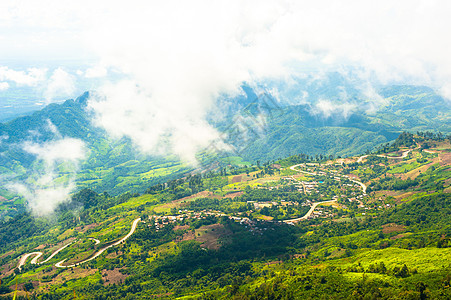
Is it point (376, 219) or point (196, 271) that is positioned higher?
point (196, 271)

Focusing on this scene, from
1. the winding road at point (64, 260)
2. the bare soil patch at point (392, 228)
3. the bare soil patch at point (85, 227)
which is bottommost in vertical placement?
the bare soil patch at point (392, 228)

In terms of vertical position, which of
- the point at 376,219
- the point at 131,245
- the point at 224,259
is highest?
the point at 131,245

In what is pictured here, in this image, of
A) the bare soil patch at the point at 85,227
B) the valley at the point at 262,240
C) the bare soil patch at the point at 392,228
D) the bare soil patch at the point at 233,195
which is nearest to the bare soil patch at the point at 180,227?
the valley at the point at 262,240

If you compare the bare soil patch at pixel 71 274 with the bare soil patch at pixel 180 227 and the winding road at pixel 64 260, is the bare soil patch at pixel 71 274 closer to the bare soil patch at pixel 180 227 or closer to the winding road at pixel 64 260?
the winding road at pixel 64 260

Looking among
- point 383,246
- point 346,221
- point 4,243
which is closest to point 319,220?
point 346,221

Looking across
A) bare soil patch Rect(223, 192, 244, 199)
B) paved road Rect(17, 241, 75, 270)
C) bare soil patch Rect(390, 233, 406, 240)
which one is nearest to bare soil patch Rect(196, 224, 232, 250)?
bare soil patch Rect(223, 192, 244, 199)

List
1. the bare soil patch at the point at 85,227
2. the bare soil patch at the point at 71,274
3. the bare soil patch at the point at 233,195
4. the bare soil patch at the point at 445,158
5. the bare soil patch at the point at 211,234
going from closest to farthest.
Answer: the bare soil patch at the point at 71,274 → the bare soil patch at the point at 211,234 → the bare soil patch at the point at 85,227 → the bare soil patch at the point at 445,158 → the bare soil patch at the point at 233,195

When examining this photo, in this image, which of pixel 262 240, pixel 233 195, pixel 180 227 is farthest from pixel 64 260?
pixel 233 195

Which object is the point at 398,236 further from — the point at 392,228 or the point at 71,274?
the point at 71,274

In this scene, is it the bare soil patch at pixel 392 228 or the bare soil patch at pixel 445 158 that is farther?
the bare soil patch at pixel 445 158

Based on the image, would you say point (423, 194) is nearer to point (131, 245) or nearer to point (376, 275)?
point (376, 275)

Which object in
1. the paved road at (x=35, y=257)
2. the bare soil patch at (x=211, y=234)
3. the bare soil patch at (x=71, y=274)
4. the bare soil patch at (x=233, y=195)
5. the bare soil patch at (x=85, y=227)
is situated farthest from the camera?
the bare soil patch at (x=233, y=195)
